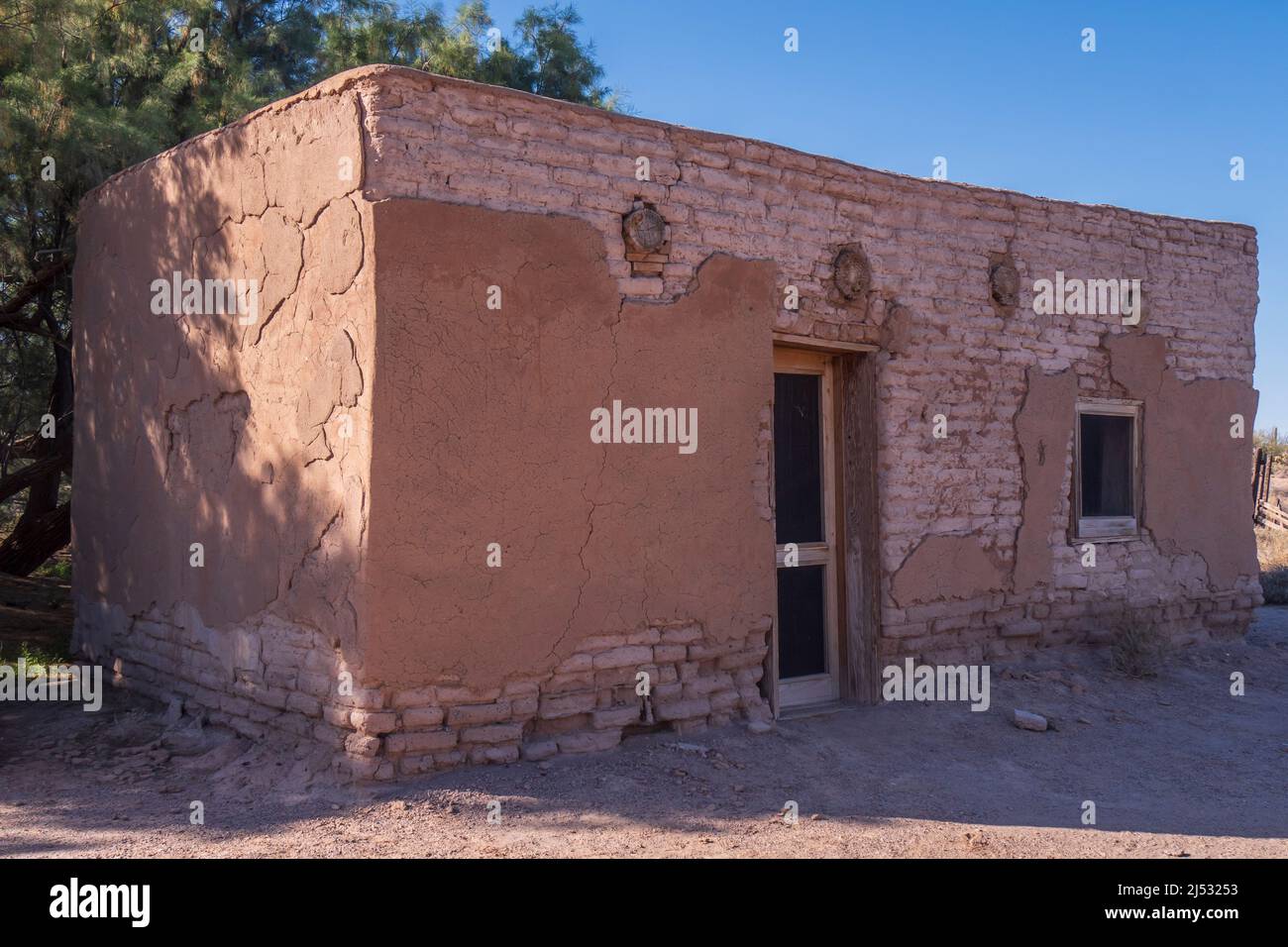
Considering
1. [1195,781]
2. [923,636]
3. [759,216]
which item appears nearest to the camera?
[1195,781]

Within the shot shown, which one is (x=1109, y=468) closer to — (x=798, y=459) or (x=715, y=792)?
(x=798, y=459)

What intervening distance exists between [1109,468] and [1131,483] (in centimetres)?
21

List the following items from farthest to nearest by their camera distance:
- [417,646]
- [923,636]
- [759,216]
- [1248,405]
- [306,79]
Result: [306,79], [1248,405], [923,636], [759,216], [417,646]

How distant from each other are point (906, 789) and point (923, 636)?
1713 mm

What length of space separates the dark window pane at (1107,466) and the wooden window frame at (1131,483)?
0.04m

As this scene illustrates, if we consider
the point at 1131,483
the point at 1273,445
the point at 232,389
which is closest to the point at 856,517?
the point at 1131,483


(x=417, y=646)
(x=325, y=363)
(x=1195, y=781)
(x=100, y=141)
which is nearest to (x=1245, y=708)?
(x=1195, y=781)

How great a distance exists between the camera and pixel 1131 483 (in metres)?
8.34

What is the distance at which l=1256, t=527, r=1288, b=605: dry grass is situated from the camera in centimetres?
1248

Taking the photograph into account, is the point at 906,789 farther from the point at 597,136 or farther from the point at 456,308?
the point at 597,136

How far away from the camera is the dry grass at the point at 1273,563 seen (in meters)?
12.5

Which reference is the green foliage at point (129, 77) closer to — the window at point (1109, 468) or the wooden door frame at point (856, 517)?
the wooden door frame at point (856, 517)

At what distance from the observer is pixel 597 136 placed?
18.4 ft

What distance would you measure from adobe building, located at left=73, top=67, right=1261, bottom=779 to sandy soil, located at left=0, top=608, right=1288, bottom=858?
0.25 metres
